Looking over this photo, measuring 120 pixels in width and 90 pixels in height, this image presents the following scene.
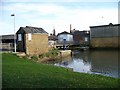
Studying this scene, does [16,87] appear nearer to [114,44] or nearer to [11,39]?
[11,39]

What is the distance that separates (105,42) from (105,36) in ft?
5.46

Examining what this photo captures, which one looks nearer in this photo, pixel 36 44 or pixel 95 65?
pixel 95 65

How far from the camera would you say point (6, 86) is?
10500 mm

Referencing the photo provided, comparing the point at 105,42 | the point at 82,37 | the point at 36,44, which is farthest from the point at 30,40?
the point at 82,37

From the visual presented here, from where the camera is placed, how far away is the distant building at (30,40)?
136 feet

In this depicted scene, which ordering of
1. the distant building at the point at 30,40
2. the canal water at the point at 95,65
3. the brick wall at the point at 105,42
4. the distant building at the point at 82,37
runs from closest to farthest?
the canal water at the point at 95,65 → the distant building at the point at 30,40 → the brick wall at the point at 105,42 → the distant building at the point at 82,37

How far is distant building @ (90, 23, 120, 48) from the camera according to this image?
2609 inches

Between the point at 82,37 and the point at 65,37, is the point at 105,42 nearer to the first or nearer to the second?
the point at 65,37

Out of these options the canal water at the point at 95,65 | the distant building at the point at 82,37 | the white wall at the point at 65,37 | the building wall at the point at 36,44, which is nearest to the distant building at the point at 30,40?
the building wall at the point at 36,44

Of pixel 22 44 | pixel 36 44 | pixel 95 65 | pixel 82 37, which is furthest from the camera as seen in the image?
pixel 82 37

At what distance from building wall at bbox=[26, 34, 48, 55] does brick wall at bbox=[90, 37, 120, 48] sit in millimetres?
26432

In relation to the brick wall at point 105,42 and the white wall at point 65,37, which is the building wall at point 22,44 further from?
the white wall at point 65,37

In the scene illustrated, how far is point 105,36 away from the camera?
6862 cm

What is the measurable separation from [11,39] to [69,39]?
1143 inches
